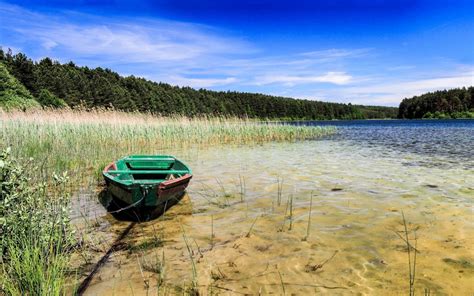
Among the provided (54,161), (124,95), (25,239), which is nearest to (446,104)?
(124,95)

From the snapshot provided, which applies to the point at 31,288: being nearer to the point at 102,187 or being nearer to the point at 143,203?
the point at 143,203

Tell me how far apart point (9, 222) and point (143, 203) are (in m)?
1.99

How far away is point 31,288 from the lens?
2650 millimetres

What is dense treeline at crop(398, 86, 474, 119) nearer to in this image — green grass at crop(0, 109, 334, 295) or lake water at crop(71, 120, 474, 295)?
green grass at crop(0, 109, 334, 295)

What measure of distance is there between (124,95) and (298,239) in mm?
58810

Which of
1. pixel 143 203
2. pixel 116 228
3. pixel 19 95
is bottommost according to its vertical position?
pixel 116 228

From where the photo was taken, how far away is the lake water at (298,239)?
327 centimetres

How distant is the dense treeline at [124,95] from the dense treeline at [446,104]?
33.3m

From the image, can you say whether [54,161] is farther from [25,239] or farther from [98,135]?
[25,239]

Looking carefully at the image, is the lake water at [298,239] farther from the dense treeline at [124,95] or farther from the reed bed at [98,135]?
the dense treeline at [124,95]

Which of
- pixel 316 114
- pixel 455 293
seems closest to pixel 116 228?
pixel 455 293

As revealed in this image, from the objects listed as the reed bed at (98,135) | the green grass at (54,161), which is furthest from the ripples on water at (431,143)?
the reed bed at (98,135)

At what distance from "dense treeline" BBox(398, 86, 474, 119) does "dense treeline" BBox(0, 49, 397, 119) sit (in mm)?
33253

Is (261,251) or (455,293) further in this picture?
(261,251)
